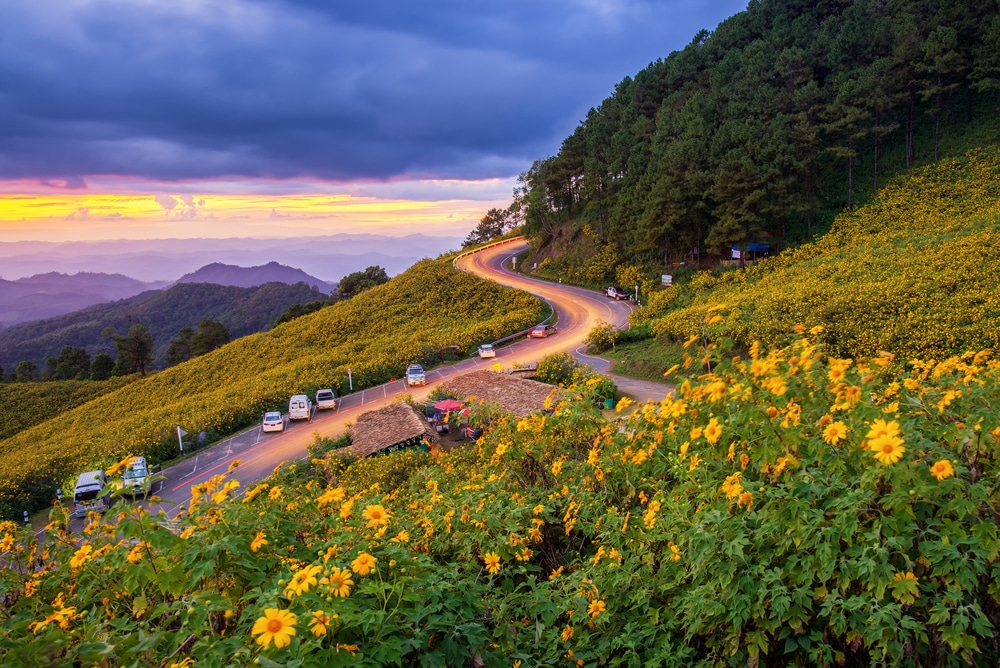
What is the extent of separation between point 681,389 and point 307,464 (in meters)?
14.1

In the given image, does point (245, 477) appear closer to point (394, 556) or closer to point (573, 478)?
point (573, 478)

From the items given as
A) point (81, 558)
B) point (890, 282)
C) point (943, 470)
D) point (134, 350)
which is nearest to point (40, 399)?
point (134, 350)

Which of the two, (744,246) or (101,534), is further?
(744,246)

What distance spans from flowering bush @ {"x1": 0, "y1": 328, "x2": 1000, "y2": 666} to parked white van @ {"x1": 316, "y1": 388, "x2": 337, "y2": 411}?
19509mm

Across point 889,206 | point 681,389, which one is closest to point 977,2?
point 889,206

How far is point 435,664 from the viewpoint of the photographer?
223cm

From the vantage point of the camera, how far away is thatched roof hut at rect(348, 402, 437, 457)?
15484 millimetres

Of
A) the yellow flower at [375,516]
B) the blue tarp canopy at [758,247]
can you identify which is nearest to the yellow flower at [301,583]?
the yellow flower at [375,516]

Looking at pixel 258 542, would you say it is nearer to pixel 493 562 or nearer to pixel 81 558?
pixel 81 558

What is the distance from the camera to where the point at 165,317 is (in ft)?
370

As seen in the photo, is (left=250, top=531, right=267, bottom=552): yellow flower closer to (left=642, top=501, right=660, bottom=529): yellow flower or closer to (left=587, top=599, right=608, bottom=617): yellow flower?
(left=587, top=599, right=608, bottom=617): yellow flower

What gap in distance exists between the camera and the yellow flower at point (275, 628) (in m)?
1.80

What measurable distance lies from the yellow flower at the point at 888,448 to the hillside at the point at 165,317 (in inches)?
3925

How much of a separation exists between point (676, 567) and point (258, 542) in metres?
2.18
